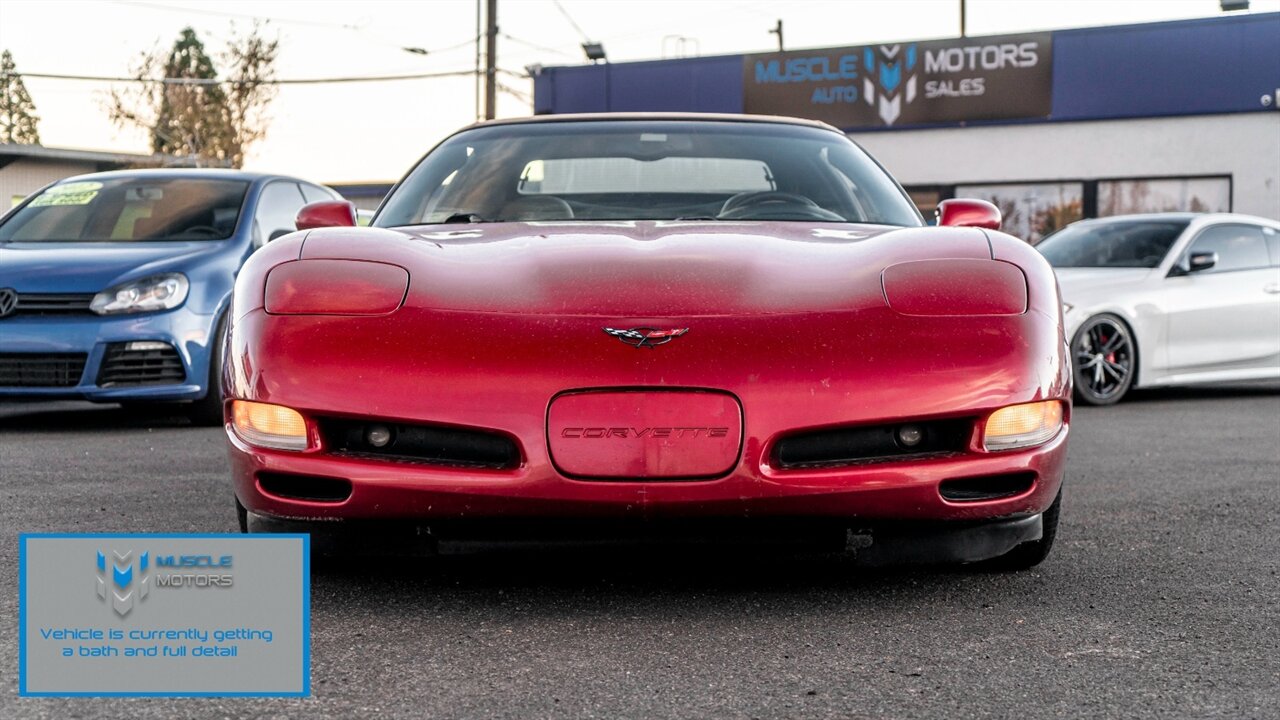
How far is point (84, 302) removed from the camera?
23.5 ft

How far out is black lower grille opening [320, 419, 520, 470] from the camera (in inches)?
120

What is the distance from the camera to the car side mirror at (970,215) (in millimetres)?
4145

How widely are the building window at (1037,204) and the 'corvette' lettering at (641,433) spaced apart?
20643 millimetres

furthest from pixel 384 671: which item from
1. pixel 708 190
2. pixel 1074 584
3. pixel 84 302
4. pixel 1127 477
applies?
pixel 84 302

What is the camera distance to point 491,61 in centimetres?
2556

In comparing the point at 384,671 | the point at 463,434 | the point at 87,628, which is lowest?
the point at 384,671

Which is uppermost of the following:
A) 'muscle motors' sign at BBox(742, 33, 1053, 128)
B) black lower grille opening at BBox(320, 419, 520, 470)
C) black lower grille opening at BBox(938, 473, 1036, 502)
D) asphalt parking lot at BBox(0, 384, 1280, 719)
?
'muscle motors' sign at BBox(742, 33, 1053, 128)

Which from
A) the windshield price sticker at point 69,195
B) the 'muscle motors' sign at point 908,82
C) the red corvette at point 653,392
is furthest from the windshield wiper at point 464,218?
the 'muscle motors' sign at point 908,82

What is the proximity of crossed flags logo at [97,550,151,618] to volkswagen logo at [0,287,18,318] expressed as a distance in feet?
17.9

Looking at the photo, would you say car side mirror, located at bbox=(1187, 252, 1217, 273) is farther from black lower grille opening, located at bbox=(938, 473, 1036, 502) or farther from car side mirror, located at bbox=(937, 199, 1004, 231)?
black lower grille opening, located at bbox=(938, 473, 1036, 502)

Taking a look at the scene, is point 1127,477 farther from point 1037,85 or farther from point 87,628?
point 1037,85

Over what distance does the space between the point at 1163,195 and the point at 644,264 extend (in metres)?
21.0

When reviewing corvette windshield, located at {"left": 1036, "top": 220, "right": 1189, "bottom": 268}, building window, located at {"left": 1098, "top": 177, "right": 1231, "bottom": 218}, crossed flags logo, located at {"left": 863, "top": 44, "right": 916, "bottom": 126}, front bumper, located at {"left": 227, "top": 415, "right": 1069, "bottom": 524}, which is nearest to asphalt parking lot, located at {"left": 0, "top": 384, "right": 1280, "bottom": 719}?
front bumper, located at {"left": 227, "top": 415, "right": 1069, "bottom": 524}

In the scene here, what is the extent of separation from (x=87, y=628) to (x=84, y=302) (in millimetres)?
5325
